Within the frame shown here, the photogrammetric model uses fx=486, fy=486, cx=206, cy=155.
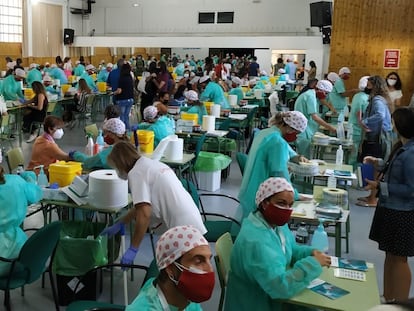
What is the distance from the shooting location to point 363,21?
38.8 ft

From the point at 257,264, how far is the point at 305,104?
4182 mm

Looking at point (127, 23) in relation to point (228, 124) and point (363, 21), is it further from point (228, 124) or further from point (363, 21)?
point (228, 124)

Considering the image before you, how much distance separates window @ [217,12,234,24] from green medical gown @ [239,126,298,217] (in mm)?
16187

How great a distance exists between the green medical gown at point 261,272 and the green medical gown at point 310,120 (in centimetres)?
359

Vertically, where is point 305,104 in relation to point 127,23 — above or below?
below

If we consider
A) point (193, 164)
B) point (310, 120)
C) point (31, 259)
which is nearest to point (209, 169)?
point (193, 164)

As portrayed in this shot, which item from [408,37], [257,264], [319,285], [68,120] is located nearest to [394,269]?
[319,285]

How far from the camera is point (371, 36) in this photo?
38.7 feet

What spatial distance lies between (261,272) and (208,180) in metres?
3.93

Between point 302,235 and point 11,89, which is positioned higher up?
point 11,89

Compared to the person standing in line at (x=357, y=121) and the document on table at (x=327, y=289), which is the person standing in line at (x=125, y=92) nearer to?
the person standing in line at (x=357, y=121)

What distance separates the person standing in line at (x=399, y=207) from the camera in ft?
10.4

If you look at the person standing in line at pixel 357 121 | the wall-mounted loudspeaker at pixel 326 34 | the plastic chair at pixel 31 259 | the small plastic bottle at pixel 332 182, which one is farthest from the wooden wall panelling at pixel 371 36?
the plastic chair at pixel 31 259

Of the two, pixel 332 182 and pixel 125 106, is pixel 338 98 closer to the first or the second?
pixel 125 106
